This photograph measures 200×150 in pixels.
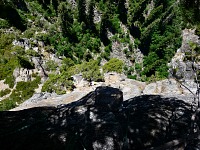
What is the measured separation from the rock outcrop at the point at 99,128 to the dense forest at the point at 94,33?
31.5m

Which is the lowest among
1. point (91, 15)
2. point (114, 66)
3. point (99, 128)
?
point (114, 66)

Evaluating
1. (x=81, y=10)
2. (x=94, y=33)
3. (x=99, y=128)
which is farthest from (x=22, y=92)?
A: (x=99, y=128)

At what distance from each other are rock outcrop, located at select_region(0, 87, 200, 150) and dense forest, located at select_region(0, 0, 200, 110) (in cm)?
3152

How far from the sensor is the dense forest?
41.1m

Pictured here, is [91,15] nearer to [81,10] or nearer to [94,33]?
[81,10]

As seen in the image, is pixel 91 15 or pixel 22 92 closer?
pixel 22 92

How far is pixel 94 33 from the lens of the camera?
47.2 meters

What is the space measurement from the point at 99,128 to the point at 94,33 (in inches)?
1666

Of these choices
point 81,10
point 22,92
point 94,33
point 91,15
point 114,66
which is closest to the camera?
point 22,92

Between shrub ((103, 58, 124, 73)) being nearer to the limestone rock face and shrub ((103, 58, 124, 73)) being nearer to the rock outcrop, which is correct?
the limestone rock face

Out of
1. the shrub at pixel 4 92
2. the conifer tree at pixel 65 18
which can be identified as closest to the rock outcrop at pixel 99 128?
the shrub at pixel 4 92

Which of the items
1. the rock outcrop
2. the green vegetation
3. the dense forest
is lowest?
the green vegetation

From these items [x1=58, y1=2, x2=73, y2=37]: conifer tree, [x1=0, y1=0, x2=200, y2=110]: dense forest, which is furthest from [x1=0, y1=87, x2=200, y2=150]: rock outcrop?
[x1=58, y1=2, x2=73, y2=37]: conifer tree

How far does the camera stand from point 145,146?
5.61 meters
